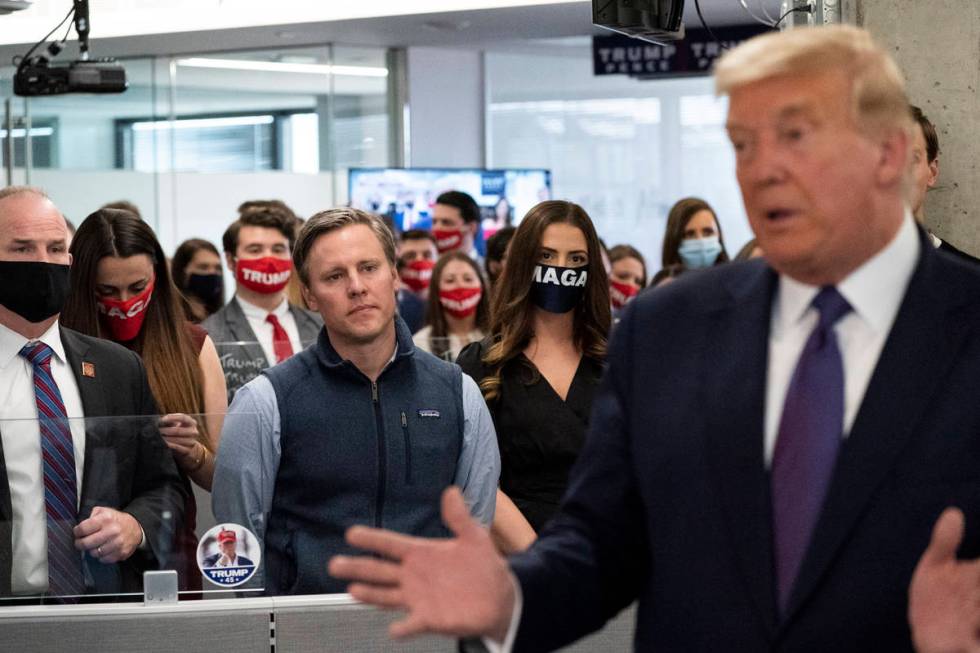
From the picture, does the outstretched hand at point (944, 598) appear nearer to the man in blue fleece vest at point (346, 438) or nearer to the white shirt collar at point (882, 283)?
the white shirt collar at point (882, 283)

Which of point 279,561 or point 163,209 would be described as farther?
point 163,209

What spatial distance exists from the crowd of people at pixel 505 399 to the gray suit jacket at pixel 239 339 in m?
0.01

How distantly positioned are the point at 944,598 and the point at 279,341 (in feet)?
14.6

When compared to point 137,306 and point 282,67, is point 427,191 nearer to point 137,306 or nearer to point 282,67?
point 282,67

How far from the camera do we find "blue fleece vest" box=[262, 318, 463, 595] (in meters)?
3.14

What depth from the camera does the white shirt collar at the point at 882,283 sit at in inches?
62.2

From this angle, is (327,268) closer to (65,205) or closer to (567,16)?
(567,16)

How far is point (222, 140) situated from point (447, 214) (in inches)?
200

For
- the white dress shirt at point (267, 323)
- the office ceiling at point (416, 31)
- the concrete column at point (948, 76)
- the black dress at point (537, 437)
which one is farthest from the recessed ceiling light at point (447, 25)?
the concrete column at point (948, 76)

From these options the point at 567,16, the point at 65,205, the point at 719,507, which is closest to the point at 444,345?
the point at 719,507

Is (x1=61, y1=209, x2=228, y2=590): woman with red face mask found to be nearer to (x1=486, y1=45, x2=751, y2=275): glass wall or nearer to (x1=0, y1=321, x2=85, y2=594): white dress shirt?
(x1=0, y1=321, x2=85, y2=594): white dress shirt

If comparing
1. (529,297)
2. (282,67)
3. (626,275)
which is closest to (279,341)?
(529,297)

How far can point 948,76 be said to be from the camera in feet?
11.3

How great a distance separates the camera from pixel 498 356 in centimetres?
405
